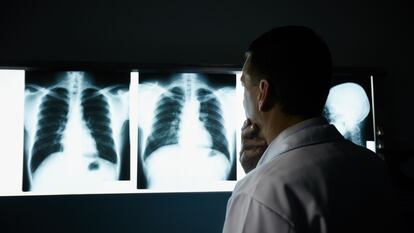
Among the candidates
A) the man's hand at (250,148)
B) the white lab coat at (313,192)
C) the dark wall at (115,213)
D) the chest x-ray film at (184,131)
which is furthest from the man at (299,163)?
the dark wall at (115,213)

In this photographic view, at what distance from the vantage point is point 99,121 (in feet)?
5.26

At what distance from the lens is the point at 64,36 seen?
172 cm

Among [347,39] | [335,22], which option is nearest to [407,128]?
[347,39]

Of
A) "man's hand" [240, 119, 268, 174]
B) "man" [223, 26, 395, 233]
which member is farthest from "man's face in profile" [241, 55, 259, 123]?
"man's hand" [240, 119, 268, 174]

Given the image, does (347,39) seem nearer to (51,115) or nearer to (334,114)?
(334,114)

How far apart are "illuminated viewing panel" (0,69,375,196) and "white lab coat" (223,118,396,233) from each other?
3.59 ft

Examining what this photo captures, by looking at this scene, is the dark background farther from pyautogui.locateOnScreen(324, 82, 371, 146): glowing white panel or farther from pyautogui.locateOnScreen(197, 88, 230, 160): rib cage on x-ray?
pyautogui.locateOnScreen(197, 88, 230, 160): rib cage on x-ray

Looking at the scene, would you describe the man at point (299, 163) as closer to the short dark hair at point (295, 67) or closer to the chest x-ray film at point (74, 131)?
the short dark hair at point (295, 67)

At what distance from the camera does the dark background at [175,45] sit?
1.64m

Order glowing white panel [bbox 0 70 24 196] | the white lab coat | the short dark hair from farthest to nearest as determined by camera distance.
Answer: glowing white panel [bbox 0 70 24 196]
the short dark hair
the white lab coat

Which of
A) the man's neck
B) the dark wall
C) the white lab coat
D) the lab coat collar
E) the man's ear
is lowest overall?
the dark wall

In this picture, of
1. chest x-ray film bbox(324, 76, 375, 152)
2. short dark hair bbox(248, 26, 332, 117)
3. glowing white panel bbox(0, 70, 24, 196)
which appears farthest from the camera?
chest x-ray film bbox(324, 76, 375, 152)

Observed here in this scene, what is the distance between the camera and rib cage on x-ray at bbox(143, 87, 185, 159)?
5.38 ft

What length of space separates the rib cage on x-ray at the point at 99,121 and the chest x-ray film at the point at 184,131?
14 centimetres
